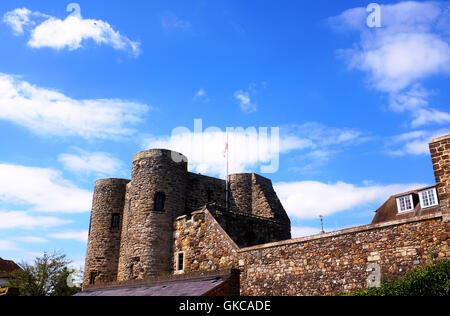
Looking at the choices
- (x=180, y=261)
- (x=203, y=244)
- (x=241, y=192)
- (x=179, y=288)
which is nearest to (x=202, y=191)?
(x=241, y=192)

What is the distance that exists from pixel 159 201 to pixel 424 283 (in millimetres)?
15486

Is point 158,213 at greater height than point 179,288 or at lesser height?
greater

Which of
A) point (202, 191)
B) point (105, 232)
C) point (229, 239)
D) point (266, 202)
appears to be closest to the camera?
point (229, 239)

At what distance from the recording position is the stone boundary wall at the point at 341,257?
1174 centimetres

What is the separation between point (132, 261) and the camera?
2239 centimetres

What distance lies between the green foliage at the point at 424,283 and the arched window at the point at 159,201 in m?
13.9

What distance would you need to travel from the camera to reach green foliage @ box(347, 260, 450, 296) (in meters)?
10.4

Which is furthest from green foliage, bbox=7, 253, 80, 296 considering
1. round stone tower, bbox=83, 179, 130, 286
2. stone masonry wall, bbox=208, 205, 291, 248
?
stone masonry wall, bbox=208, 205, 291, 248

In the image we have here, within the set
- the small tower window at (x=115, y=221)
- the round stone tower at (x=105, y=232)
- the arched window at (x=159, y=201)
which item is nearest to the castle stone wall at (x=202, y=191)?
the arched window at (x=159, y=201)

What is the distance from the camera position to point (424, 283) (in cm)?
1068

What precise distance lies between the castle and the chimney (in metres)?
0.03

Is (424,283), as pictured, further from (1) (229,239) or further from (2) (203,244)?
(2) (203,244)

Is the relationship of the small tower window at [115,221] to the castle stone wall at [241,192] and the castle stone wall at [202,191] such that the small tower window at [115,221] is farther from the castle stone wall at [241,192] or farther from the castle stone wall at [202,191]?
the castle stone wall at [241,192]
